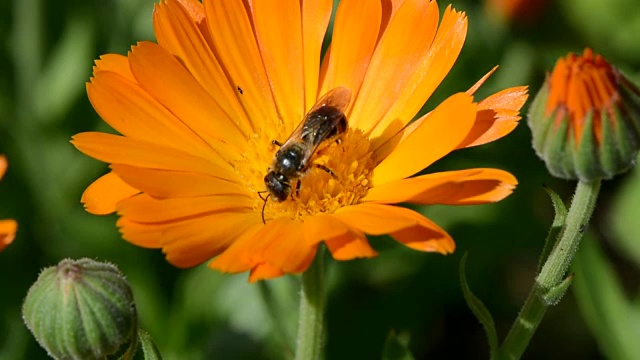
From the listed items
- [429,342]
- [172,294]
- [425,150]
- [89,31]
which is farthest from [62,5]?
[425,150]

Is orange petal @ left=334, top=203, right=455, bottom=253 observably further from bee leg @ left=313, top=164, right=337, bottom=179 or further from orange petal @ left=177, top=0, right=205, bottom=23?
orange petal @ left=177, top=0, right=205, bottom=23

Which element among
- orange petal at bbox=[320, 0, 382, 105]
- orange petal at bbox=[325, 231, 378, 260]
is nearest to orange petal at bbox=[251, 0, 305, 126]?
orange petal at bbox=[320, 0, 382, 105]

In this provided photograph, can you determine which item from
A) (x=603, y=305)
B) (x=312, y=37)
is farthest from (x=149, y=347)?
(x=603, y=305)

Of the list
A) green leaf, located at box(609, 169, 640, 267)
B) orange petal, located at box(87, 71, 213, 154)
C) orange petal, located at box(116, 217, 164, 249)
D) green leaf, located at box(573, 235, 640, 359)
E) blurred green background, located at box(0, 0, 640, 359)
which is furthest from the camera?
green leaf, located at box(609, 169, 640, 267)

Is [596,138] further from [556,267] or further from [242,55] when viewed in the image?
[242,55]

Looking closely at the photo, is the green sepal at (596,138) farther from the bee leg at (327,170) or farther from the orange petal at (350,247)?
the bee leg at (327,170)

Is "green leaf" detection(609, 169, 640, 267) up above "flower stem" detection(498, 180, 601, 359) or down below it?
below
